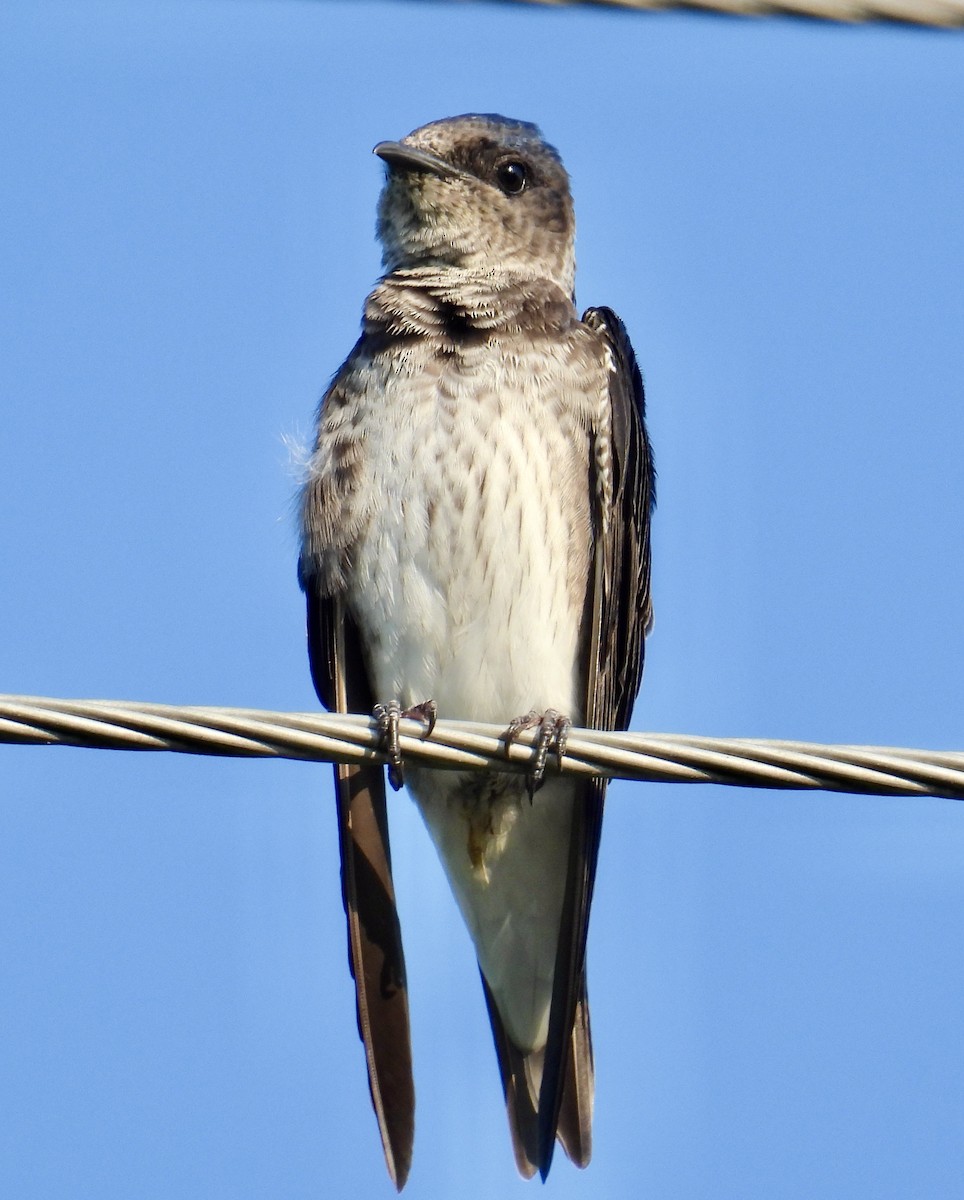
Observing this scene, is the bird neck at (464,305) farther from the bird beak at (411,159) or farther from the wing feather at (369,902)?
the wing feather at (369,902)

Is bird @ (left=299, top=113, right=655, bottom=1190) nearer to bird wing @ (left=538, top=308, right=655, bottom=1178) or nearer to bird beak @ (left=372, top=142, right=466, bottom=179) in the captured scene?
bird wing @ (left=538, top=308, right=655, bottom=1178)

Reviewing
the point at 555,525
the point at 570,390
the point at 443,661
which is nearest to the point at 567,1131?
the point at 443,661

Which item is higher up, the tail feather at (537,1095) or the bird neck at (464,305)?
the bird neck at (464,305)

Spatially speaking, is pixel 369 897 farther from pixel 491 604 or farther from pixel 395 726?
pixel 395 726

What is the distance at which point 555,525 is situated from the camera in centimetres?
650

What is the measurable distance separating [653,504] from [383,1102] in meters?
2.45

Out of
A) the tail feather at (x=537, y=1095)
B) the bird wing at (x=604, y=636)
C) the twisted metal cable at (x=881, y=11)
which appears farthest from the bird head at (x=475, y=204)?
the twisted metal cable at (x=881, y=11)

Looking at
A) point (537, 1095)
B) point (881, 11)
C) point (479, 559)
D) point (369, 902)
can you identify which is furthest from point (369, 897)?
point (881, 11)

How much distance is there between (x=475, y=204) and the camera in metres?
7.60

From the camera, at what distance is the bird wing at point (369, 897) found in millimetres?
6027

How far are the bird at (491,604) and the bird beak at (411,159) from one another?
637 millimetres

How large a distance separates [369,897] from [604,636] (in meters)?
1.22

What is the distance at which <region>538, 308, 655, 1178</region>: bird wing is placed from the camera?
6391 mm

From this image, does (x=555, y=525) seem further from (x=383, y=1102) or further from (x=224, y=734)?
(x=224, y=734)
